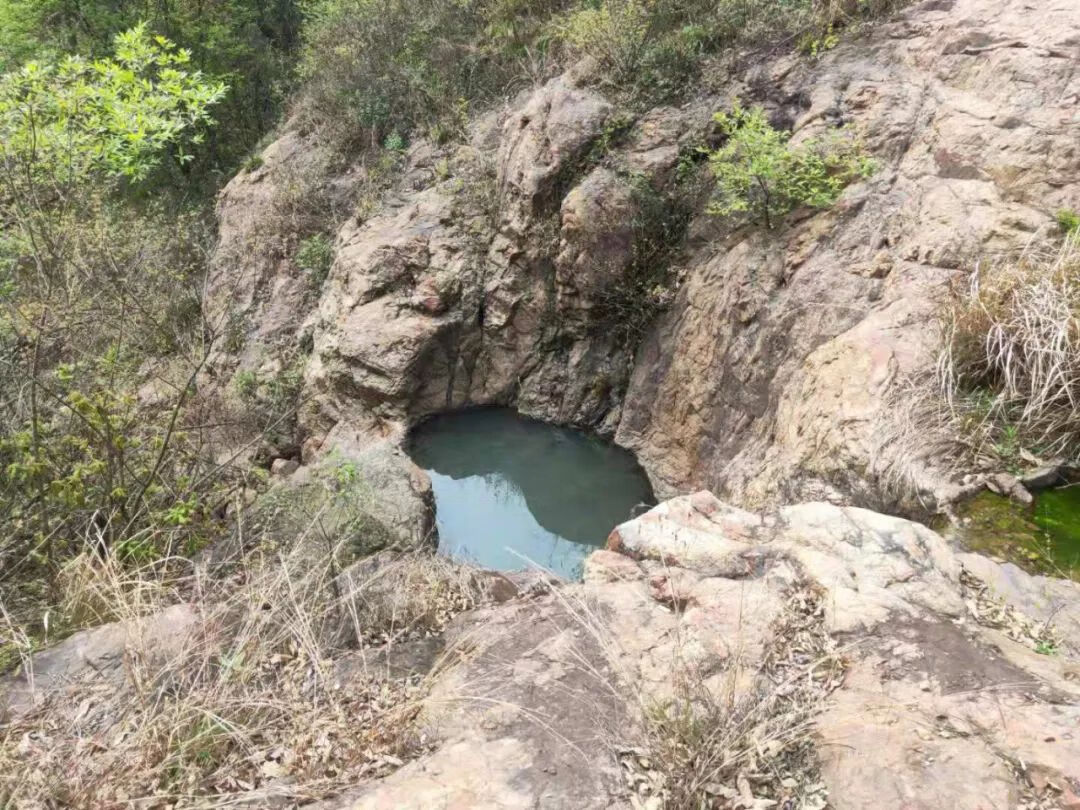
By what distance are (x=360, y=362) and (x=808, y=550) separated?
6.24 meters

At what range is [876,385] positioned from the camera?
4.14 metres

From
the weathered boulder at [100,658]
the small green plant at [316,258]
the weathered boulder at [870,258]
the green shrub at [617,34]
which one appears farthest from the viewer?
the small green plant at [316,258]

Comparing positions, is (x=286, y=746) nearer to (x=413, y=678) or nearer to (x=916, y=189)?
(x=413, y=678)

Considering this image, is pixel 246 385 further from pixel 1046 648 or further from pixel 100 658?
pixel 1046 648

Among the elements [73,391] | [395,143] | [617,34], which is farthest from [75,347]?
[395,143]

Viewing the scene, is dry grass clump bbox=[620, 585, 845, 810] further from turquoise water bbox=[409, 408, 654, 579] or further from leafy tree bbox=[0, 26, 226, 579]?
turquoise water bbox=[409, 408, 654, 579]

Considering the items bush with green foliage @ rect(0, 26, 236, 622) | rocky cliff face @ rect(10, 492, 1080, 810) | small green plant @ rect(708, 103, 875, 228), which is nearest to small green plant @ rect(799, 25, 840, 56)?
small green plant @ rect(708, 103, 875, 228)

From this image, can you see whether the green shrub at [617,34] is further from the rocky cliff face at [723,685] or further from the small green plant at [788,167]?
the rocky cliff face at [723,685]

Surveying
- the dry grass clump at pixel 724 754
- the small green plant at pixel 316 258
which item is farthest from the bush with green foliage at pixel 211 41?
the dry grass clump at pixel 724 754

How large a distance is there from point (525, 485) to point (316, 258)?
5044 millimetres

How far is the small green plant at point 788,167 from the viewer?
18.7 ft

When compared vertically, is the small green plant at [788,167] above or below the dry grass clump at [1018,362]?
above

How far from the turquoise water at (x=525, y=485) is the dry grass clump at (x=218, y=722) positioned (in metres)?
3.34

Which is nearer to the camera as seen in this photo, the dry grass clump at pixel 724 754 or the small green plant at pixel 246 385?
the dry grass clump at pixel 724 754
